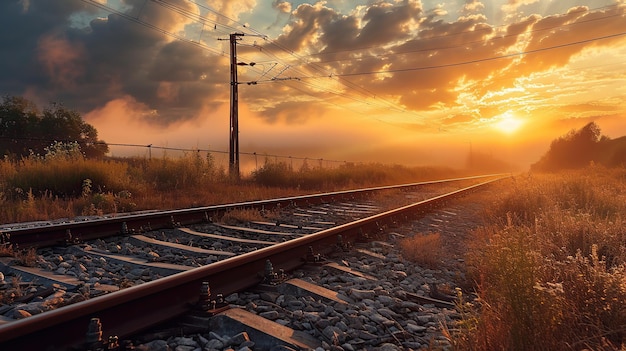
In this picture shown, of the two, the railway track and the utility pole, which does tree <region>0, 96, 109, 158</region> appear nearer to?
the utility pole

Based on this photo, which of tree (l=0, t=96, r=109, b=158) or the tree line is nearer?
tree (l=0, t=96, r=109, b=158)

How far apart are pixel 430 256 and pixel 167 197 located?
9.26m

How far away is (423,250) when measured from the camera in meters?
6.68

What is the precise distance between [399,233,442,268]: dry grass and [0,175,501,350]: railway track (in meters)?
0.87

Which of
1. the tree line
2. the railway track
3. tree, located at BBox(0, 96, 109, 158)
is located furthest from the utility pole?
the tree line

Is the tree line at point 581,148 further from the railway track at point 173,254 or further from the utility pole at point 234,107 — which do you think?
the railway track at point 173,254

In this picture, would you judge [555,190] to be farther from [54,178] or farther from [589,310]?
[54,178]

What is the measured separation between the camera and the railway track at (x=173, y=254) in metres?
3.15

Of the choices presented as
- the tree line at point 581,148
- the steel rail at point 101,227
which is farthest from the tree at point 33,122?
the tree line at point 581,148

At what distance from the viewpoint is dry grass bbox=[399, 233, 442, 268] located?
6316 millimetres

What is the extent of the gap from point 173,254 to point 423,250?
3626mm

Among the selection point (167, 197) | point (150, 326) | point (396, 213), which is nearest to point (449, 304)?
point (150, 326)

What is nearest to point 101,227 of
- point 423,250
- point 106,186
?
point 423,250

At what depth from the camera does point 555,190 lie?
13.8 m
